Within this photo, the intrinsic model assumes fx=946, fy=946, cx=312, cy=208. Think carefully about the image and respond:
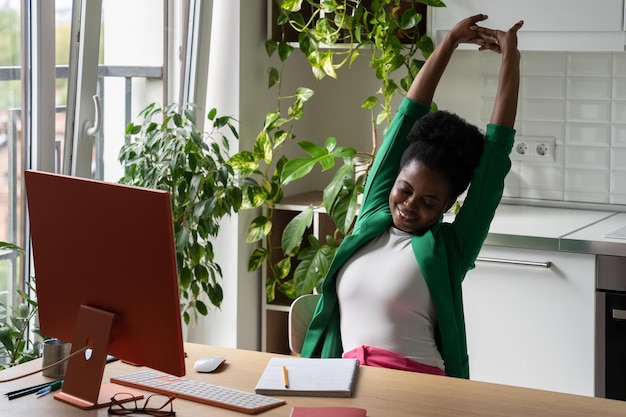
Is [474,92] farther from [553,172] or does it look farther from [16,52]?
[16,52]

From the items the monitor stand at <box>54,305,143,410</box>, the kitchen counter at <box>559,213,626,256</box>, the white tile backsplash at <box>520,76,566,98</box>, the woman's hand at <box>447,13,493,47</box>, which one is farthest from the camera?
the white tile backsplash at <box>520,76,566,98</box>

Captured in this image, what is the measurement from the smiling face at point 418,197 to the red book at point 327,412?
A: 718mm

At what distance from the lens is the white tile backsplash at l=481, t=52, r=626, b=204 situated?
3.75 meters

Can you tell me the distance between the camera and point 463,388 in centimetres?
200

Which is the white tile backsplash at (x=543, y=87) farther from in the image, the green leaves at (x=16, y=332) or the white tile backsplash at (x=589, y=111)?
the green leaves at (x=16, y=332)

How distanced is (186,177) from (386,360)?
1275 mm

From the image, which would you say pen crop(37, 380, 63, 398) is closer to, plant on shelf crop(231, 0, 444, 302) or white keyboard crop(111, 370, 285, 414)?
white keyboard crop(111, 370, 285, 414)

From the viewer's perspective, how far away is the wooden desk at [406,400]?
1.85m

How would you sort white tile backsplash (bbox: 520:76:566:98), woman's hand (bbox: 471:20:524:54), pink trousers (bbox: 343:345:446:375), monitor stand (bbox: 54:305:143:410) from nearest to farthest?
1. monitor stand (bbox: 54:305:143:410)
2. pink trousers (bbox: 343:345:446:375)
3. woman's hand (bbox: 471:20:524:54)
4. white tile backsplash (bbox: 520:76:566:98)

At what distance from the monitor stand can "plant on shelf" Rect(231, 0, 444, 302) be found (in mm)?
1646

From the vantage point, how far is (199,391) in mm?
1953

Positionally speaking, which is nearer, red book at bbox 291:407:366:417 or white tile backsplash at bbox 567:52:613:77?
red book at bbox 291:407:366:417

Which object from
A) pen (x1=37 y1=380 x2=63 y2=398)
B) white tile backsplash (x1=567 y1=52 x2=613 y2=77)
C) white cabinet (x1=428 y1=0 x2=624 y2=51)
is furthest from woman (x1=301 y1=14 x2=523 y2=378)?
white tile backsplash (x1=567 y1=52 x2=613 y2=77)

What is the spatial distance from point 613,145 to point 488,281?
0.84m
